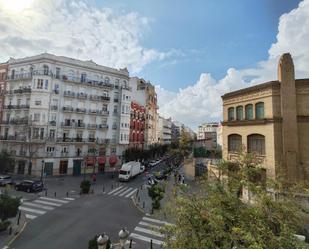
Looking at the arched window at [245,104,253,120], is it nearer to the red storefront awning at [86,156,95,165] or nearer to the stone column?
the stone column

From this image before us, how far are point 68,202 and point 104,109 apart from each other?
26.6 m

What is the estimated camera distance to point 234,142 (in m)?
29.4

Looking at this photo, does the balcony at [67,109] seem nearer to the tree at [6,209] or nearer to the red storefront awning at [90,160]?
the red storefront awning at [90,160]

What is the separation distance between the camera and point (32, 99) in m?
41.2

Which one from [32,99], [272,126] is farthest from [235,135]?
[32,99]

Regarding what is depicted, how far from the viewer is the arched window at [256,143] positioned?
2497cm

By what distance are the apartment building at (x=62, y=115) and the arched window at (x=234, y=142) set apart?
26783mm

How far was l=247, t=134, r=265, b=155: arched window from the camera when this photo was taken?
24969 mm

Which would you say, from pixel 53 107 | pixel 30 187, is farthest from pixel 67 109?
pixel 30 187

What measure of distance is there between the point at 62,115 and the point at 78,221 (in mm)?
28310

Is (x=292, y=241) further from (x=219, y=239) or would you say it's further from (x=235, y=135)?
(x=235, y=135)

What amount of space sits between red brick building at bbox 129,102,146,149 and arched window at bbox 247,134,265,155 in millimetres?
35284

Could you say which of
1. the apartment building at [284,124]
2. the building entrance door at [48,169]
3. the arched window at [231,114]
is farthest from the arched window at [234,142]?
the building entrance door at [48,169]

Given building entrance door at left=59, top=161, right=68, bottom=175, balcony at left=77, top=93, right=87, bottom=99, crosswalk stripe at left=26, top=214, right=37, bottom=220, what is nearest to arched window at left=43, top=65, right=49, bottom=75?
balcony at left=77, top=93, right=87, bottom=99
